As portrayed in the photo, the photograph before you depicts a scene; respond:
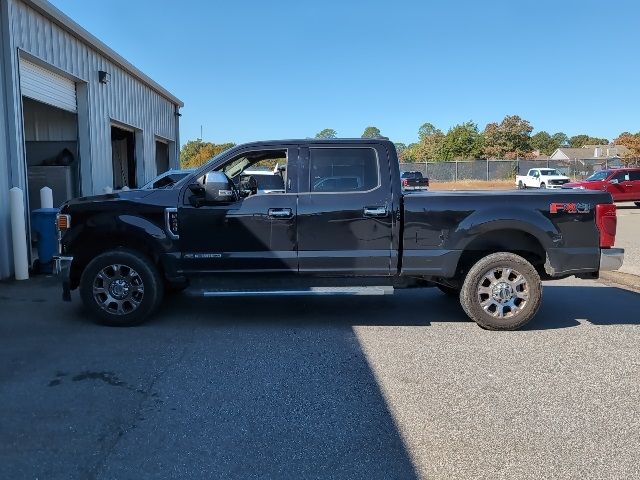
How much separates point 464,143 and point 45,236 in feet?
217

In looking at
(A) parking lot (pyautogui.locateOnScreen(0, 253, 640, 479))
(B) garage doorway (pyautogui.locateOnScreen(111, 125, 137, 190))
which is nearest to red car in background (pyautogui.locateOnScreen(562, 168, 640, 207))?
(B) garage doorway (pyautogui.locateOnScreen(111, 125, 137, 190))

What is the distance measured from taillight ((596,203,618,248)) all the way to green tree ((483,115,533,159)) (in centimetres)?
7284

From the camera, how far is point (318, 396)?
173 inches

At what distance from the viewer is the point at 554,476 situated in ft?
10.6

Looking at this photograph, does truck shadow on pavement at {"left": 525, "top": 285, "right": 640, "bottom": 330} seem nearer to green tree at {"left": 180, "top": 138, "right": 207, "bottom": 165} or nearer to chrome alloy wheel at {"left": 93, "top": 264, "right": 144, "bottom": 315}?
chrome alloy wheel at {"left": 93, "top": 264, "right": 144, "bottom": 315}

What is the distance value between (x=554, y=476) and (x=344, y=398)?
1.62 metres

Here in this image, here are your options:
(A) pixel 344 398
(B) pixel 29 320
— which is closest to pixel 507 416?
(A) pixel 344 398

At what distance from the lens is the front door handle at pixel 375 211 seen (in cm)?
624

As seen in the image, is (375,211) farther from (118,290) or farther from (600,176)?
(600,176)

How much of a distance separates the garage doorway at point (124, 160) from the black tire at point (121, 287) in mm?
13153

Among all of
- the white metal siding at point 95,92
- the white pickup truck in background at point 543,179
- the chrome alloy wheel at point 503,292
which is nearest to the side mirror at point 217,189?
the chrome alloy wheel at point 503,292

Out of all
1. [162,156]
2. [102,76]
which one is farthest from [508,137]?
[102,76]

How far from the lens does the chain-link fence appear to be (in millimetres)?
50406

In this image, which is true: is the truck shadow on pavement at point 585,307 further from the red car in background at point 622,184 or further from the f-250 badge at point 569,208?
the red car in background at point 622,184
